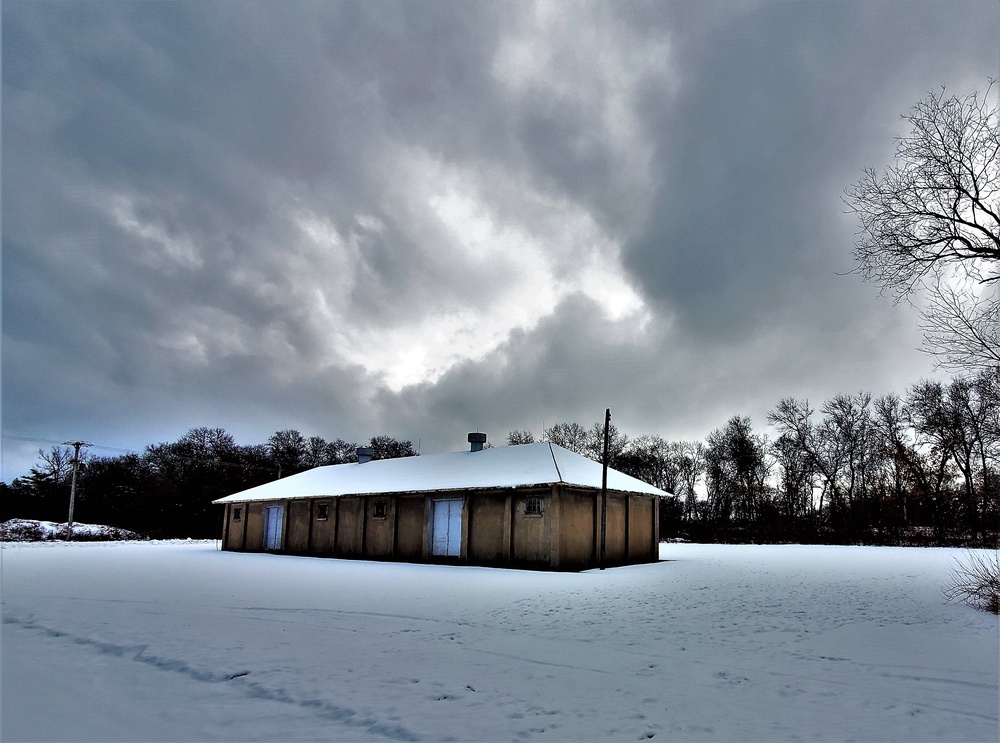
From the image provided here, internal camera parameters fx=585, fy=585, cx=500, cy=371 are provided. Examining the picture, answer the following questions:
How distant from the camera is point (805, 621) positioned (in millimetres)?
10078

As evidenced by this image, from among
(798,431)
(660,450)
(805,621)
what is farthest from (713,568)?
(660,450)

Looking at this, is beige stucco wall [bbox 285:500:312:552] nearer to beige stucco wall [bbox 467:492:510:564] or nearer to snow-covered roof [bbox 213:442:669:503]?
snow-covered roof [bbox 213:442:669:503]

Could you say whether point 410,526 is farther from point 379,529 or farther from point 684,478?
point 684,478

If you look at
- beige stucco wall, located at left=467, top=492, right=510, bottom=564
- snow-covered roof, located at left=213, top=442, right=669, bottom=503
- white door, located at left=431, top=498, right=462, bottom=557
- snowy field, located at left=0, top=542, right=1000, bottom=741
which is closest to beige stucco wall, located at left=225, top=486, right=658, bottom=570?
beige stucco wall, located at left=467, top=492, right=510, bottom=564

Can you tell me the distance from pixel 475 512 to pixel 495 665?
15170mm

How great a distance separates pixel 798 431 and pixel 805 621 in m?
44.1

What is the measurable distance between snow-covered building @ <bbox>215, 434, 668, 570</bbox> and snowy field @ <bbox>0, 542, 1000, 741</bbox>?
6.63m

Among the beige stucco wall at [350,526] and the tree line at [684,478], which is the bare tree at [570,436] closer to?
the tree line at [684,478]

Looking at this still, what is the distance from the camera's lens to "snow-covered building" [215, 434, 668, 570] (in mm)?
20469

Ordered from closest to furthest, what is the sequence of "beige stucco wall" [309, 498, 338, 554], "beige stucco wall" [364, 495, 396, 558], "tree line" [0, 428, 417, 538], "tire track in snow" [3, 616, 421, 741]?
"tire track in snow" [3, 616, 421, 741] < "beige stucco wall" [364, 495, 396, 558] < "beige stucco wall" [309, 498, 338, 554] < "tree line" [0, 428, 417, 538]

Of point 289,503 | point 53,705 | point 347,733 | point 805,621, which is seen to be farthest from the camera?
point 289,503

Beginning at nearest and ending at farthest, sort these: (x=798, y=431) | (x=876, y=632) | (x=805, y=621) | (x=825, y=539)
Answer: (x=876, y=632) → (x=805, y=621) → (x=825, y=539) → (x=798, y=431)

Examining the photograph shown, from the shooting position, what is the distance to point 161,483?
177 feet

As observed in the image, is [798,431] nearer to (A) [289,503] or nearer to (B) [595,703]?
(A) [289,503]
